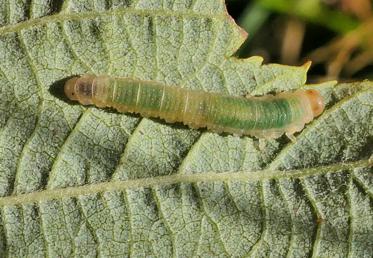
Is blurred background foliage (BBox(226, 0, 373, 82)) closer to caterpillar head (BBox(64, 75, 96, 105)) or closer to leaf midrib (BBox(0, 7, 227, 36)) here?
leaf midrib (BBox(0, 7, 227, 36))

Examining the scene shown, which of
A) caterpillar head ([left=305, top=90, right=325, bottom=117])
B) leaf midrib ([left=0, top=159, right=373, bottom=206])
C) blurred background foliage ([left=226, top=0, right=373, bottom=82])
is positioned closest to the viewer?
leaf midrib ([left=0, top=159, right=373, bottom=206])

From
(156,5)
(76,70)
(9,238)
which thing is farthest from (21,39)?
(9,238)

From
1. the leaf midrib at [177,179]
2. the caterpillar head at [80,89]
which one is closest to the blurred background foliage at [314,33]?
the leaf midrib at [177,179]

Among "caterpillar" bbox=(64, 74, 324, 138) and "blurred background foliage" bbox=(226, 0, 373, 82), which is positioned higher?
"blurred background foliage" bbox=(226, 0, 373, 82)

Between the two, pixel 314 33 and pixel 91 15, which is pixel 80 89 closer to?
pixel 91 15

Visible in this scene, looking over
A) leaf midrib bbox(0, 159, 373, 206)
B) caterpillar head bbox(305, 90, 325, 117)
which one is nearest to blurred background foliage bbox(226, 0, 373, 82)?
caterpillar head bbox(305, 90, 325, 117)

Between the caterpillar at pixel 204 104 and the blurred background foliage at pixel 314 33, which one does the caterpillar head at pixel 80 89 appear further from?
the blurred background foliage at pixel 314 33

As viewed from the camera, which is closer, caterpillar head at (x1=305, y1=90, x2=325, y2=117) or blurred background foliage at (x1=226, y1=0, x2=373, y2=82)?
caterpillar head at (x1=305, y1=90, x2=325, y2=117)

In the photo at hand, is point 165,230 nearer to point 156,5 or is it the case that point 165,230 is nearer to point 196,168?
point 196,168
